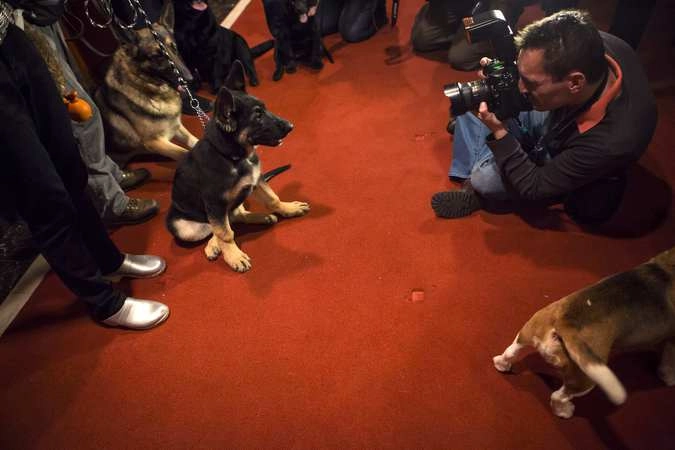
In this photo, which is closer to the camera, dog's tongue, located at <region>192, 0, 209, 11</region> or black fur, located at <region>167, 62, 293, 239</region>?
black fur, located at <region>167, 62, 293, 239</region>

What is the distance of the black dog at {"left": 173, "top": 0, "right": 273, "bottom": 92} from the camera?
3432mm

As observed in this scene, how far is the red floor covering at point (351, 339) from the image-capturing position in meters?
1.73

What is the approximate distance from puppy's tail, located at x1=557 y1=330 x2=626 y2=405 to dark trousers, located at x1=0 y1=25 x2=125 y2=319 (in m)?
2.08

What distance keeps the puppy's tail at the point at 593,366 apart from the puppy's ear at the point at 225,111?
1.67 m

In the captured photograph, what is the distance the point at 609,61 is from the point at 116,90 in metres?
3.07

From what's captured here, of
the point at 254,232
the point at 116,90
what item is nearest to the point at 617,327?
the point at 254,232

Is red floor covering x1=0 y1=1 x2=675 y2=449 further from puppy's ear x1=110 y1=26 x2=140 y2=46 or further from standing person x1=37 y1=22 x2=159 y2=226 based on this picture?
puppy's ear x1=110 y1=26 x2=140 y2=46

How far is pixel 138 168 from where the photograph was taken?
3.30 metres

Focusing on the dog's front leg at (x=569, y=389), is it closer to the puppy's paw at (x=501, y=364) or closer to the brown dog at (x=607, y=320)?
the brown dog at (x=607, y=320)

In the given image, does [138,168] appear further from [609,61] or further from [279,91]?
[609,61]

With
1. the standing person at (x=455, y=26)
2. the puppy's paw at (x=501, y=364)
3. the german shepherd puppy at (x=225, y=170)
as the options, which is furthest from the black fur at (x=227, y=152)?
the standing person at (x=455, y=26)

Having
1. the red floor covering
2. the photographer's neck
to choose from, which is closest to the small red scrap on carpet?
the red floor covering

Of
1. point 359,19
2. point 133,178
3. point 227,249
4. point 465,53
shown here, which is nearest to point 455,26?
point 465,53

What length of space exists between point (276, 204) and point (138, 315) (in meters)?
1.07
